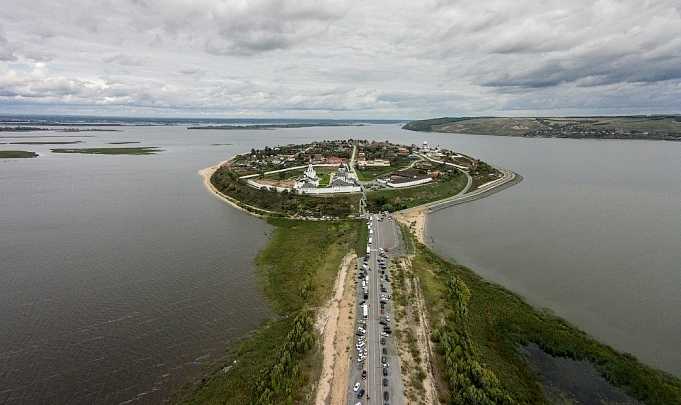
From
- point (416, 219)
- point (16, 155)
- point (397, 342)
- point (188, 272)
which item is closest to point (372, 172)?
point (416, 219)

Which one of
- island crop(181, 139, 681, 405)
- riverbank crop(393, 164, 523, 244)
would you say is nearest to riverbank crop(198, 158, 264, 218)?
island crop(181, 139, 681, 405)

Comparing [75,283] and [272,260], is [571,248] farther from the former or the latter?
[75,283]

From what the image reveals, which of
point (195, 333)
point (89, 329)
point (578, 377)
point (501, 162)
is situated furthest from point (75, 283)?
point (501, 162)

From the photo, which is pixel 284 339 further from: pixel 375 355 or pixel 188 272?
pixel 188 272

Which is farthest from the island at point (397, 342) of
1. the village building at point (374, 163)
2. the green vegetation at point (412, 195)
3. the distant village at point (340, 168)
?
the village building at point (374, 163)

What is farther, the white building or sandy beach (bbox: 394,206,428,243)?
the white building

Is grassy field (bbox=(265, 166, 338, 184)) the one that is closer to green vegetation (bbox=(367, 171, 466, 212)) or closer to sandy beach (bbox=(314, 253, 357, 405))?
green vegetation (bbox=(367, 171, 466, 212))
